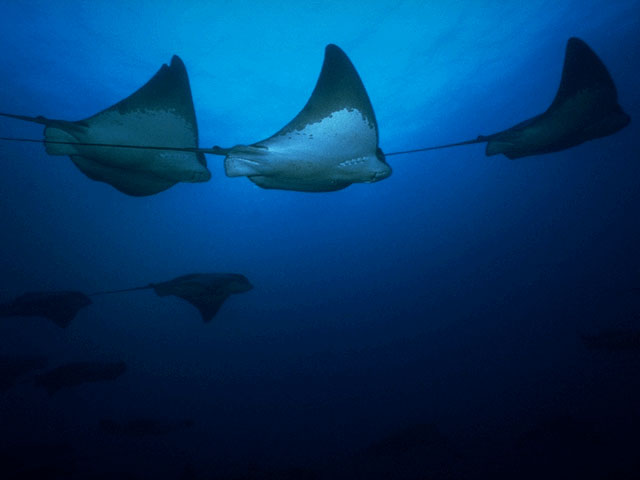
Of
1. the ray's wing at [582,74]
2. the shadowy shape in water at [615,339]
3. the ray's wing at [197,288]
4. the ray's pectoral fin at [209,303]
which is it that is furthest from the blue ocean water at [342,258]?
the ray's wing at [582,74]

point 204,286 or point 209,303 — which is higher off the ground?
point 204,286

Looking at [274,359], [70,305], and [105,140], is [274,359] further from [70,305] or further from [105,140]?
[105,140]

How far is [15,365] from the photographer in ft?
26.2

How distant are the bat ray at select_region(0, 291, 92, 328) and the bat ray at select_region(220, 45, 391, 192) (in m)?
5.45

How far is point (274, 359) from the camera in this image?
81.9 ft

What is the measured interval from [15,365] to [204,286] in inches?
233

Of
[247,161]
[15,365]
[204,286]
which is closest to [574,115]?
[247,161]

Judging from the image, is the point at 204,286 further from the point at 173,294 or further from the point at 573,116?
the point at 573,116

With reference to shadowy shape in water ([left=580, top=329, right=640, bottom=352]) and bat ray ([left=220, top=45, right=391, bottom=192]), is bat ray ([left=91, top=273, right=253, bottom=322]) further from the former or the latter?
shadowy shape in water ([left=580, top=329, right=640, bottom=352])

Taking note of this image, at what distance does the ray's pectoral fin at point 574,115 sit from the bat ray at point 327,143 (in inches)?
64.6

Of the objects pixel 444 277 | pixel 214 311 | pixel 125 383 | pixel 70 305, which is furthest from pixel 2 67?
pixel 444 277

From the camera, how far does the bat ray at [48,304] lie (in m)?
6.56

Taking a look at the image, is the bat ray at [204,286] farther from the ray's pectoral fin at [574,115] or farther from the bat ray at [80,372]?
the ray's pectoral fin at [574,115]

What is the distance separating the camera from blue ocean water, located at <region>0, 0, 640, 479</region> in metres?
9.43
